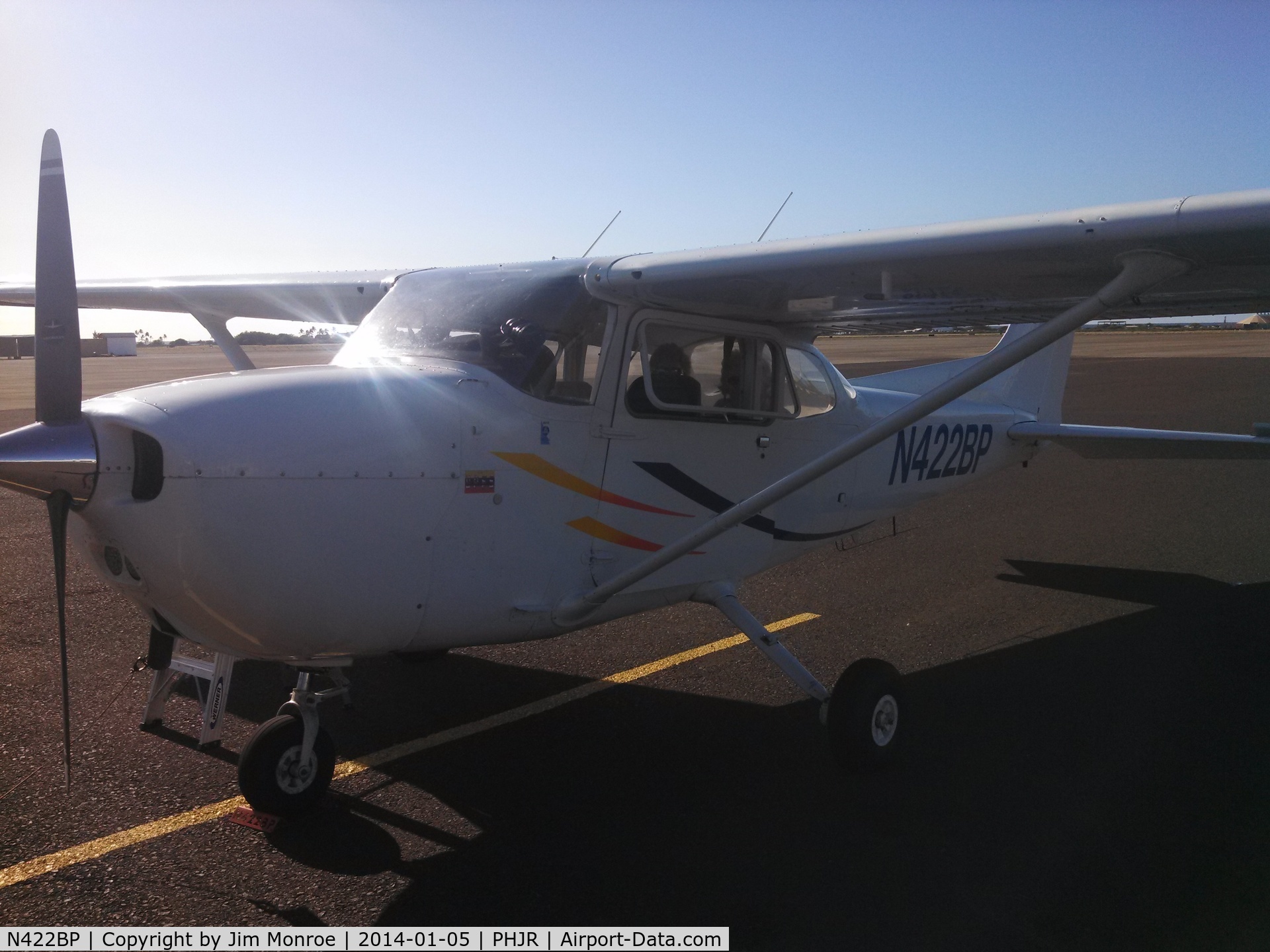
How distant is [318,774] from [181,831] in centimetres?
52

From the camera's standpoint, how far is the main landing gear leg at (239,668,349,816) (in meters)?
3.76

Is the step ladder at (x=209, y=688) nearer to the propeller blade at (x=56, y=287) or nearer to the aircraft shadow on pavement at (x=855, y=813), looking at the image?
the aircraft shadow on pavement at (x=855, y=813)

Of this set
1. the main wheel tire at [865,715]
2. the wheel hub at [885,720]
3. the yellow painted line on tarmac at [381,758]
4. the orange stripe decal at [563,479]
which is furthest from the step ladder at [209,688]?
the wheel hub at [885,720]

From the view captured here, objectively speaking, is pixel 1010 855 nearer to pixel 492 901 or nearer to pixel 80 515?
pixel 492 901

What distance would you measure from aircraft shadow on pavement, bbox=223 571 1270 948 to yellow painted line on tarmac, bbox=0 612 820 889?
10cm

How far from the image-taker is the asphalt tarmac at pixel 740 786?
10.8 feet

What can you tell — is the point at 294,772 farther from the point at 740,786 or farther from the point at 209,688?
the point at 740,786

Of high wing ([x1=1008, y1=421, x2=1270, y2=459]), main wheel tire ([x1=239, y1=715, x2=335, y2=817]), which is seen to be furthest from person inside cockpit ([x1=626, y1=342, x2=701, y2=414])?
high wing ([x1=1008, y1=421, x2=1270, y2=459])

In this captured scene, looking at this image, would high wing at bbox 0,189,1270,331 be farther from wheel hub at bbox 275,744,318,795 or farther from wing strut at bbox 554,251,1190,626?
wheel hub at bbox 275,744,318,795

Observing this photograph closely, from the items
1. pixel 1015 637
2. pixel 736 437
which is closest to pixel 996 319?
pixel 736 437

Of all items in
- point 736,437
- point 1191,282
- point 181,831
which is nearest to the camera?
point 181,831

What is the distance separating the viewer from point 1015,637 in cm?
623
